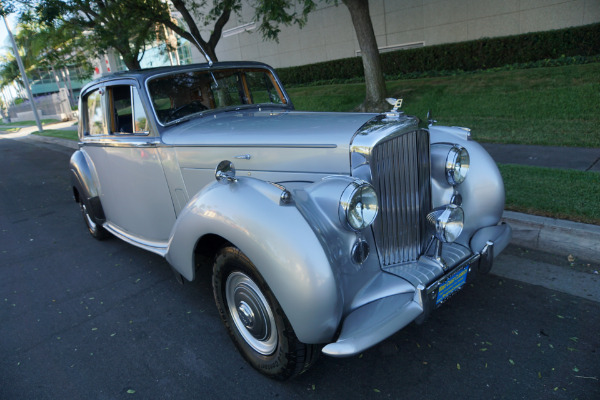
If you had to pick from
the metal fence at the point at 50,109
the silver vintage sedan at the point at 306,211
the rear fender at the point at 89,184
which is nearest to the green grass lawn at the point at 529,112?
the silver vintage sedan at the point at 306,211

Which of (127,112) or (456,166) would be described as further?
(127,112)

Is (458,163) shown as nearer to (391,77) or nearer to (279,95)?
(279,95)

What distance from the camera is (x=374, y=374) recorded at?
237cm

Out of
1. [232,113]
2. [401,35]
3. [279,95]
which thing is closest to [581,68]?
[401,35]

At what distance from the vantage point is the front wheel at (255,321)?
2.17m

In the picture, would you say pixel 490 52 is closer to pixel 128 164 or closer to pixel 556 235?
pixel 556 235

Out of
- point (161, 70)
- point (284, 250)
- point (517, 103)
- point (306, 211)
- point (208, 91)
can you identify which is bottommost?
point (517, 103)

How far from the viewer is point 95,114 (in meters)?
4.12

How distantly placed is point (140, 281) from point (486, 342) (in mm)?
2905

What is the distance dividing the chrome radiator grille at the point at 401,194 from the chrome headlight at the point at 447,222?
0.20 m

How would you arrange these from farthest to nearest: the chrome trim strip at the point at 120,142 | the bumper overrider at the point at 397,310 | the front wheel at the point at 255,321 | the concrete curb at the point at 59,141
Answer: the concrete curb at the point at 59,141, the chrome trim strip at the point at 120,142, the front wheel at the point at 255,321, the bumper overrider at the point at 397,310

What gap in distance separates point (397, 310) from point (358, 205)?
0.54 metres

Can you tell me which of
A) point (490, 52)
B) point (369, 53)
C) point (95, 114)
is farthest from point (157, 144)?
point (490, 52)

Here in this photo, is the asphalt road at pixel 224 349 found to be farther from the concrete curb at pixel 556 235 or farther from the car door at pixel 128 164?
the concrete curb at pixel 556 235
